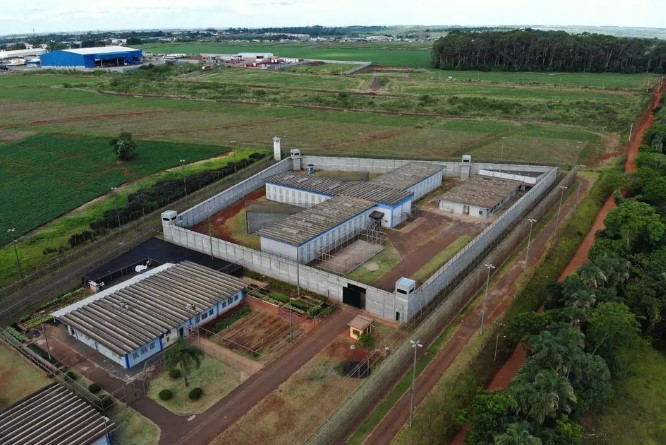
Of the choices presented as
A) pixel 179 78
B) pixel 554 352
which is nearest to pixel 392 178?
pixel 554 352

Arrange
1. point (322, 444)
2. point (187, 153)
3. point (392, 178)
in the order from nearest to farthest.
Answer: point (322, 444), point (392, 178), point (187, 153)

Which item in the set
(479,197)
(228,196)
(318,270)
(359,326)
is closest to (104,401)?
(359,326)

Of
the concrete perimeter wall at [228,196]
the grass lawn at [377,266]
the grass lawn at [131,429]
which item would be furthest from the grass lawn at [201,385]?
the concrete perimeter wall at [228,196]

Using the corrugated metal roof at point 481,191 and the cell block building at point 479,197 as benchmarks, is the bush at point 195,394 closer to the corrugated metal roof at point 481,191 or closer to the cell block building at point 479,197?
the cell block building at point 479,197

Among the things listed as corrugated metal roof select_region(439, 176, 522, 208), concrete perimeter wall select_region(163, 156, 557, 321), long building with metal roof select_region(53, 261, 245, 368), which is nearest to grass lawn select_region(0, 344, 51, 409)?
long building with metal roof select_region(53, 261, 245, 368)

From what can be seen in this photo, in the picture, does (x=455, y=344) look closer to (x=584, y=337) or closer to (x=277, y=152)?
(x=584, y=337)

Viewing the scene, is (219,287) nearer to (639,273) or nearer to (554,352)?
(554,352)
